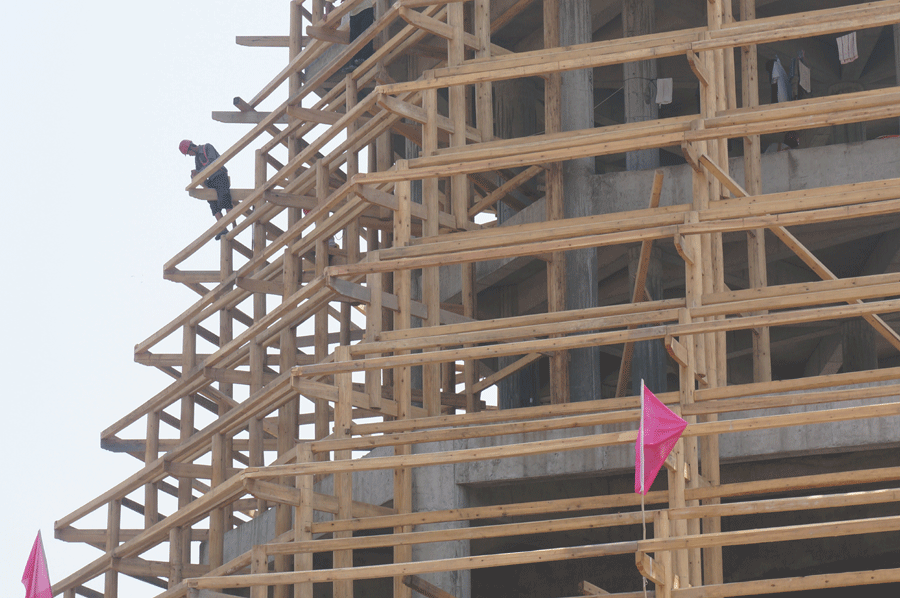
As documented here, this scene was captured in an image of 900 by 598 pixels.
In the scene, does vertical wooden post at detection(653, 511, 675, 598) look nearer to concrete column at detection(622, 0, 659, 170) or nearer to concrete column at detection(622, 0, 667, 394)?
concrete column at detection(622, 0, 667, 394)

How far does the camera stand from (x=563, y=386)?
16516 mm

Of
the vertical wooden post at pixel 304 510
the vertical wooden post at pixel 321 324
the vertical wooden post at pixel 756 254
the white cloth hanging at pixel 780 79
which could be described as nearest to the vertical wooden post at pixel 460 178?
the vertical wooden post at pixel 321 324

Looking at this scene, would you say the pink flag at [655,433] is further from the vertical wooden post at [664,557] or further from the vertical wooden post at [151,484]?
the vertical wooden post at [151,484]

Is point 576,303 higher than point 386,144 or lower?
lower

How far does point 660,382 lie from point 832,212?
581cm

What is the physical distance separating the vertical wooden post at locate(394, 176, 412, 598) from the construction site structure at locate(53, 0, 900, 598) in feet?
0.11

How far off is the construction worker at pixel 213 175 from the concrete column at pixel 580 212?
6771 mm

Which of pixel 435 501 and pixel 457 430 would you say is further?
pixel 435 501

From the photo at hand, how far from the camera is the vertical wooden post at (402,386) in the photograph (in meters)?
13.4

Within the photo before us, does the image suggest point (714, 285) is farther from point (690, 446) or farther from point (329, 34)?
point (329, 34)

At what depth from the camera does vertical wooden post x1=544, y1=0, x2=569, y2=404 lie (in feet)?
54.3

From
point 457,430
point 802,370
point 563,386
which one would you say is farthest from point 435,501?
point 802,370

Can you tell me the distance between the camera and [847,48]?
57.6 ft

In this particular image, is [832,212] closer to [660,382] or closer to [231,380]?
[660,382]
